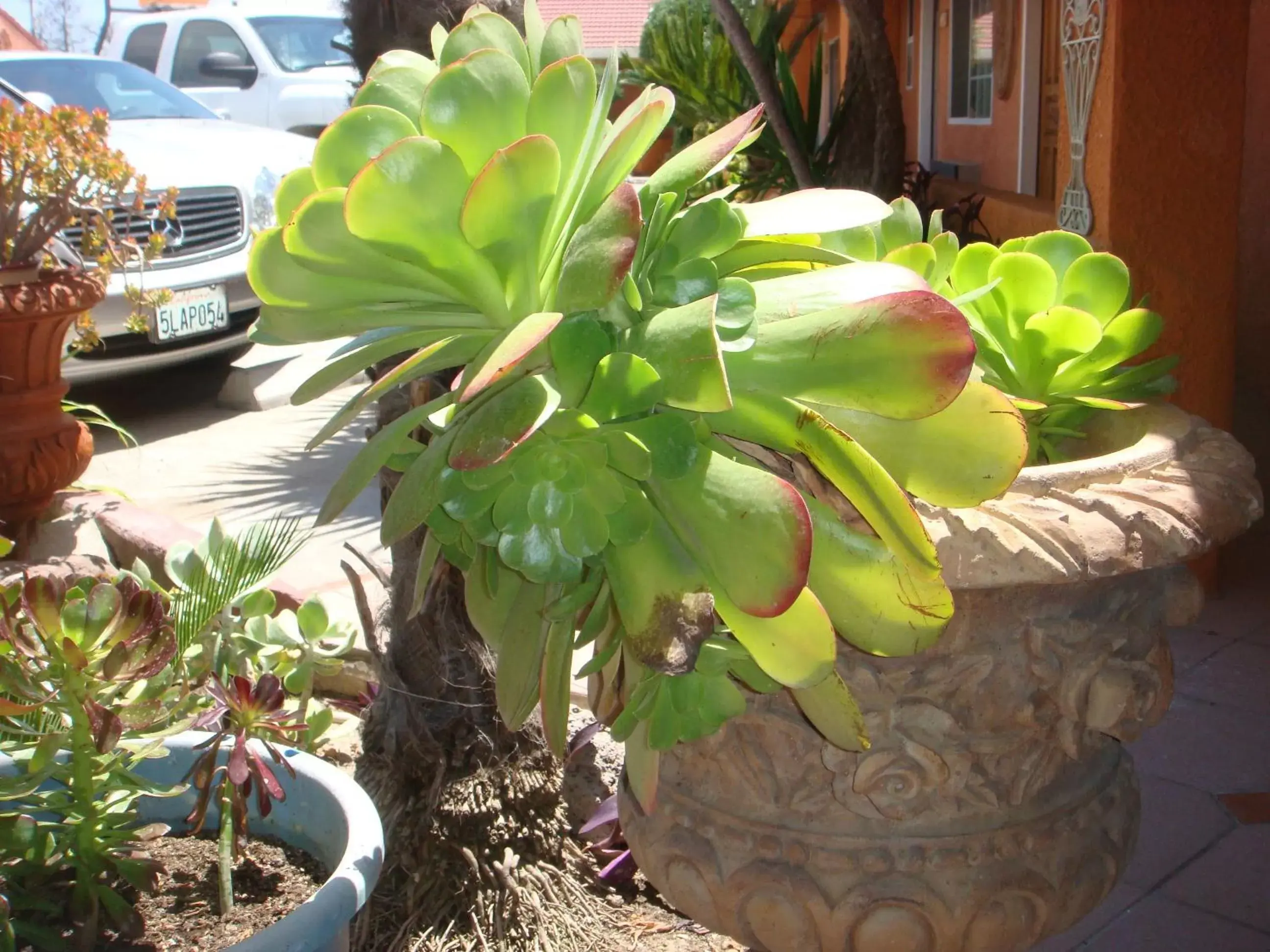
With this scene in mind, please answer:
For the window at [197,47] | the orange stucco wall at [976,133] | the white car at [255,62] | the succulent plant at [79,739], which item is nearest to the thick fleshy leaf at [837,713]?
the succulent plant at [79,739]

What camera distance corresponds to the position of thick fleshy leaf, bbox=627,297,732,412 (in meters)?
0.76

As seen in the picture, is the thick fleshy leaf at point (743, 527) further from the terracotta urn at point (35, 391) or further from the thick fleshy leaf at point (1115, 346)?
the terracotta urn at point (35, 391)

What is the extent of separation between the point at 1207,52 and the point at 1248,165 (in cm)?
124

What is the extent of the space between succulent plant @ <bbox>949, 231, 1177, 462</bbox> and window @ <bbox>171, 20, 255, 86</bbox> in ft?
36.5

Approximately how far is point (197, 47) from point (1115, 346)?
462 inches

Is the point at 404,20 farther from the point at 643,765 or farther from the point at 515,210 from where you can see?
the point at 643,765

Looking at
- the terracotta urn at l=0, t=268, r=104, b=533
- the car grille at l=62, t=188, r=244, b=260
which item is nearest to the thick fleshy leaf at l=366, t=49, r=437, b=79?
the terracotta urn at l=0, t=268, r=104, b=533

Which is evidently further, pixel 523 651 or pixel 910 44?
pixel 910 44

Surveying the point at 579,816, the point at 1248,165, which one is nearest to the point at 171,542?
the point at 579,816

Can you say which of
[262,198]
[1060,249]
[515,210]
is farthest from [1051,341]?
[262,198]

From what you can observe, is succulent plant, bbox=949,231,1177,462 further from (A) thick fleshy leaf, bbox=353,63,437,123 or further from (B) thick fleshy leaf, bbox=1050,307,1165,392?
(A) thick fleshy leaf, bbox=353,63,437,123

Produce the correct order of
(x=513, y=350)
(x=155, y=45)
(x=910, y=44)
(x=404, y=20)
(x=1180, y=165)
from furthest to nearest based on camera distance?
(x=155, y=45) < (x=910, y=44) < (x=1180, y=165) < (x=404, y=20) < (x=513, y=350)

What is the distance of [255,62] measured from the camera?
1075cm

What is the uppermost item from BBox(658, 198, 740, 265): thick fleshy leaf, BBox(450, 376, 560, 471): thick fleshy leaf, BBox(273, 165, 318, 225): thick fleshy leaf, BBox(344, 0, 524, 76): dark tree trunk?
BBox(344, 0, 524, 76): dark tree trunk
